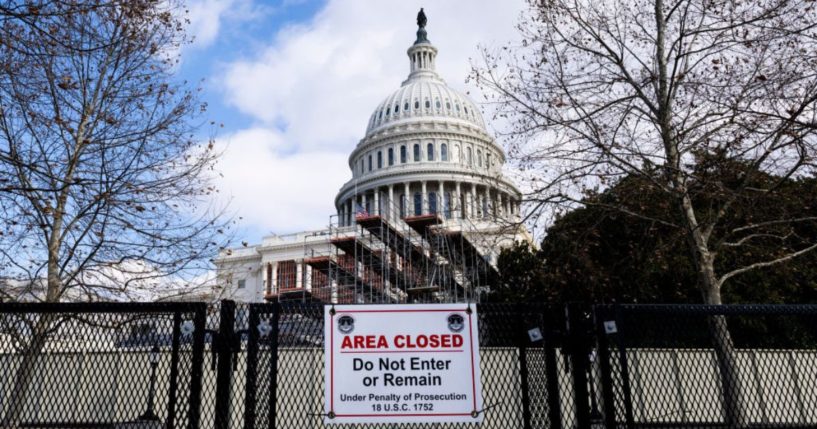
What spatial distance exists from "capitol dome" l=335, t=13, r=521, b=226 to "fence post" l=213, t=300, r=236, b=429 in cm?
6988

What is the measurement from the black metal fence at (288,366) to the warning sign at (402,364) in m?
0.13

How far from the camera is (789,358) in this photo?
4.38 meters

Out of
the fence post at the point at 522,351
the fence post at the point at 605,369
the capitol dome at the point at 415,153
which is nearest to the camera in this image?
the fence post at the point at 605,369

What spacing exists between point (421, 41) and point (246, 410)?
11122 cm

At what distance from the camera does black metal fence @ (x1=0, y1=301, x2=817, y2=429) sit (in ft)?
12.9

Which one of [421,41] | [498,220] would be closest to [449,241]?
[498,220]

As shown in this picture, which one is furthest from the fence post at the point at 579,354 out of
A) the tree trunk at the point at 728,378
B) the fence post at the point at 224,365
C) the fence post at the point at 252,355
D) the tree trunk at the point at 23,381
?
the tree trunk at the point at 23,381

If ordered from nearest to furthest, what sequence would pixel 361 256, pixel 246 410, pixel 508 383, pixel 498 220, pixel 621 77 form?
pixel 246 410
pixel 508 383
pixel 621 77
pixel 498 220
pixel 361 256

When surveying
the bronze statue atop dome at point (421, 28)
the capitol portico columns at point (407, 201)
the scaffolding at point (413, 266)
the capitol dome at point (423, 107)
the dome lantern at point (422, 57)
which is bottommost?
the scaffolding at point (413, 266)

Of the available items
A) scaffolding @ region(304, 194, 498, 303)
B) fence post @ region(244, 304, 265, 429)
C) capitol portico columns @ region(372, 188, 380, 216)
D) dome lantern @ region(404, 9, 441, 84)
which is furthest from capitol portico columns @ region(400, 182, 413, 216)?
fence post @ region(244, 304, 265, 429)

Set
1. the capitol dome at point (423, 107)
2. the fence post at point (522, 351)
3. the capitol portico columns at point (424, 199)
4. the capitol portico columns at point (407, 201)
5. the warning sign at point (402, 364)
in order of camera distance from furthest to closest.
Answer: the capitol dome at point (423, 107) < the capitol portico columns at point (407, 201) < the capitol portico columns at point (424, 199) < the fence post at point (522, 351) < the warning sign at point (402, 364)

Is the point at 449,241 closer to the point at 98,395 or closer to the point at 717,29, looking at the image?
the point at 717,29

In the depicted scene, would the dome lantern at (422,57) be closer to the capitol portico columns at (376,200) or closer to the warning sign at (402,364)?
the capitol portico columns at (376,200)

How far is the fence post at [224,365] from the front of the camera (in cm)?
394
